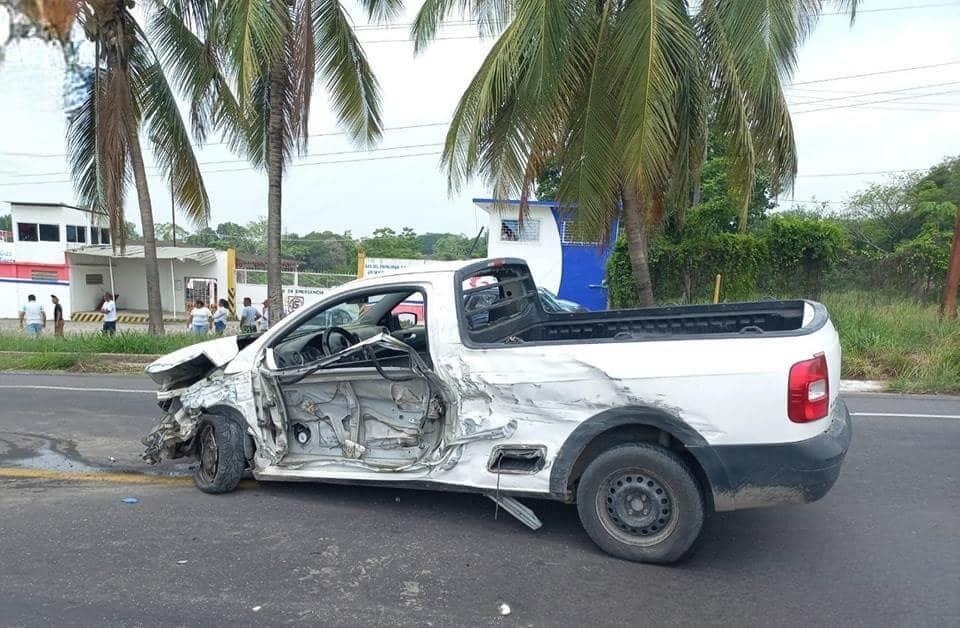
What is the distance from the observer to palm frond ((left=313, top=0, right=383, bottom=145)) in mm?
11680

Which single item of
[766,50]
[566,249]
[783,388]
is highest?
[766,50]

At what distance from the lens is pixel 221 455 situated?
4.97m

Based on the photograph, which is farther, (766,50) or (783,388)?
(766,50)

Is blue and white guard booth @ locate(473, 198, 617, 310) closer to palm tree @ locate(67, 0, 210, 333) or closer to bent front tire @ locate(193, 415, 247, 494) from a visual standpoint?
palm tree @ locate(67, 0, 210, 333)

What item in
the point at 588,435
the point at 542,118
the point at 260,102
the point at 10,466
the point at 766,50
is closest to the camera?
the point at 588,435

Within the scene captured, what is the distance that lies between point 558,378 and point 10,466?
4.99 metres

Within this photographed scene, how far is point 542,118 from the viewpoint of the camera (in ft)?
29.9

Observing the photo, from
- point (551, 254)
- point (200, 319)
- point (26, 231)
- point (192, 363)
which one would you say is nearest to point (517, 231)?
point (551, 254)

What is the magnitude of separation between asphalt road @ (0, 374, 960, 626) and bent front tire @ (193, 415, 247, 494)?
123 mm

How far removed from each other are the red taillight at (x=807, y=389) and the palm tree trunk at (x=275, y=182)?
10.4 m

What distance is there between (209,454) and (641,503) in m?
3.19

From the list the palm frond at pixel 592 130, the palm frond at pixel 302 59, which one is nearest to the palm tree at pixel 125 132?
the palm frond at pixel 302 59

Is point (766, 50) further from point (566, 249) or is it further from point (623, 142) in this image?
point (566, 249)

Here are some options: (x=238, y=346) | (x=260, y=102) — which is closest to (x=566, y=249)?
(x=260, y=102)
